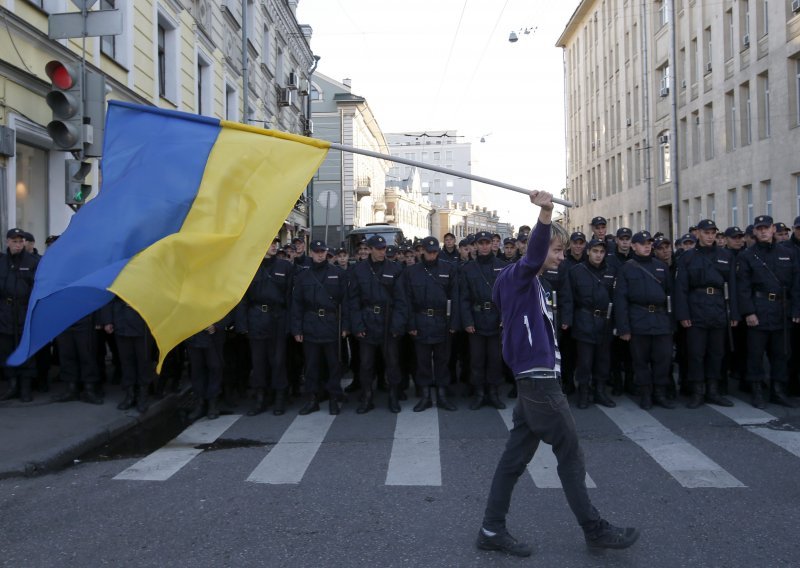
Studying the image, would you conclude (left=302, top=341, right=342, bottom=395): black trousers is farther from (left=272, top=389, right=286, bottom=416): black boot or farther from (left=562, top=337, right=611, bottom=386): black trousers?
(left=562, top=337, right=611, bottom=386): black trousers

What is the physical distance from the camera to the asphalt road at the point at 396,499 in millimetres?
4531

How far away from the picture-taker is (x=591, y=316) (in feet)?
30.2

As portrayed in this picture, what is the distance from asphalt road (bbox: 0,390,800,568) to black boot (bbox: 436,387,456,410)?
1.01 metres

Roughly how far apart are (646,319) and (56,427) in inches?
266

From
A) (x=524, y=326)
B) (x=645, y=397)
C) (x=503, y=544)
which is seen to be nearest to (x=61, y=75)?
(x=524, y=326)

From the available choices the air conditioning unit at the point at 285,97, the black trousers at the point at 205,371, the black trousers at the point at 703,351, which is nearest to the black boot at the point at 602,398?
the black trousers at the point at 703,351

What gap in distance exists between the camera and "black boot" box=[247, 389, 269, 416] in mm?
9086

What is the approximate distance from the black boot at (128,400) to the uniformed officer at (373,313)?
2783mm

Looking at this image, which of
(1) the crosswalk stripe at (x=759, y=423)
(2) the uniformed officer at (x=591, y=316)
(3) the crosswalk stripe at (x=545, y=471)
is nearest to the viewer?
(3) the crosswalk stripe at (x=545, y=471)

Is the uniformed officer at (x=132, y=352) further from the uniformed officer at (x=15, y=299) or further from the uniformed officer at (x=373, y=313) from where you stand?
the uniformed officer at (x=373, y=313)

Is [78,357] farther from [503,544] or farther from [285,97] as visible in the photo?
[285,97]

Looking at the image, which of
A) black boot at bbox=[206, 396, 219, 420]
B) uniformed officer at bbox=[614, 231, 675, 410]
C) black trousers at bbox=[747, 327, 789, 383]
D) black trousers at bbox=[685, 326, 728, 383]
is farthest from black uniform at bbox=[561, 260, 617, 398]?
black boot at bbox=[206, 396, 219, 420]

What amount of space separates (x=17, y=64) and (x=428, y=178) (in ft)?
424

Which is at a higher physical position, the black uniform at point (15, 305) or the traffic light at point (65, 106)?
the traffic light at point (65, 106)
